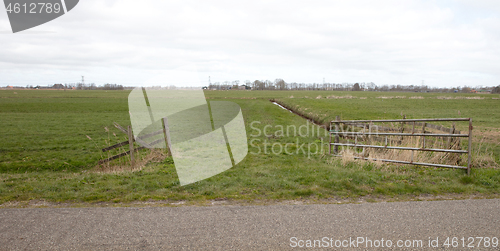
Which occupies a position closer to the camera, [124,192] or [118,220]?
[118,220]

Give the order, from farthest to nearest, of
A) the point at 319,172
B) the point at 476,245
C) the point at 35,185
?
the point at 319,172 → the point at 35,185 → the point at 476,245

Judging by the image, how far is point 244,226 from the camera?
427 cm

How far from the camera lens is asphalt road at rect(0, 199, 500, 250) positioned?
12.5 ft

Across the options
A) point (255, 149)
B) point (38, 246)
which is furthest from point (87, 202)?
point (255, 149)

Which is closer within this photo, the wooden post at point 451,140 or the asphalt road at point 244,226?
the asphalt road at point 244,226

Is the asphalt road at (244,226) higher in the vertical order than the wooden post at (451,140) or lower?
lower

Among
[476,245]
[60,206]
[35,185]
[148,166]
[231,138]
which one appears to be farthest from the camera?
[231,138]

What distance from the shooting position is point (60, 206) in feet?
17.2

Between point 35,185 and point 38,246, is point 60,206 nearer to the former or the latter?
point 38,246

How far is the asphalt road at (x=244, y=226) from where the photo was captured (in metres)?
3.80

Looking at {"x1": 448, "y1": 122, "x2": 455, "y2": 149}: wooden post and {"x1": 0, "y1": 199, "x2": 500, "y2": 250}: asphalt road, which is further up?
{"x1": 448, "y1": 122, "x2": 455, "y2": 149}: wooden post

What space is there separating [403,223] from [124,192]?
547cm

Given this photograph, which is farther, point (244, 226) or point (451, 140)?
point (451, 140)

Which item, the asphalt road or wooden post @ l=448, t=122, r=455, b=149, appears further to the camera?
wooden post @ l=448, t=122, r=455, b=149
